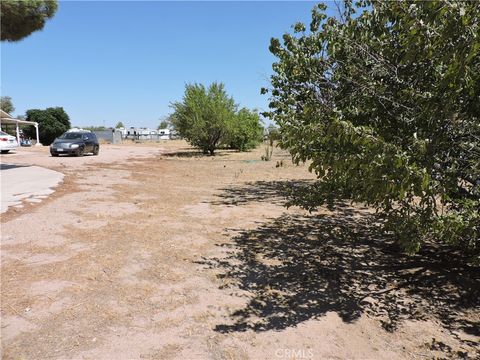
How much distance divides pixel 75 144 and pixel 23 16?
1192cm

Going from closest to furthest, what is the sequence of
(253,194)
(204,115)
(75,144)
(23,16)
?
(253,194) → (23,16) → (75,144) → (204,115)

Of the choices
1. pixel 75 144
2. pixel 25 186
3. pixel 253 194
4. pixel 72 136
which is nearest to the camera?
pixel 25 186

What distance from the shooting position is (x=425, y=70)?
3.07 meters

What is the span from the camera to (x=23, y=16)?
11.8 m

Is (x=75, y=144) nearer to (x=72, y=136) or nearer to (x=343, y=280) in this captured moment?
(x=72, y=136)

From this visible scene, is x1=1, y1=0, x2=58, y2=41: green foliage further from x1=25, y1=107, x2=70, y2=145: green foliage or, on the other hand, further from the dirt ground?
x1=25, y1=107, x2=70, y2=145: green foliage

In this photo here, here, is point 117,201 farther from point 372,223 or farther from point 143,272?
point 372,223

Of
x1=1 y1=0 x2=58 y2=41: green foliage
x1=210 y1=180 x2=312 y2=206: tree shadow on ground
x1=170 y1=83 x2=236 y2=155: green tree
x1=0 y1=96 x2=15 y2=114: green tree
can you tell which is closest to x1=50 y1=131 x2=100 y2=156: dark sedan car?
x1=170 y1=83 x2=236 y2=155: green tree

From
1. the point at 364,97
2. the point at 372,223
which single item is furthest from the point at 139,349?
the point at 372,223

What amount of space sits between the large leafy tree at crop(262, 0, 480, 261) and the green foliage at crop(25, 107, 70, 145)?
47.4 meters

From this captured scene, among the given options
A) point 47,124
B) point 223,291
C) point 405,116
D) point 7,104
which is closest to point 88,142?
point 223,291

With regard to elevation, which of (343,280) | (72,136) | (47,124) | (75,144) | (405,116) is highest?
(405,116)

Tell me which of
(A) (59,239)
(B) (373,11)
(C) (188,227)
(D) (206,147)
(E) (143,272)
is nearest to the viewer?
(B) (373,11)

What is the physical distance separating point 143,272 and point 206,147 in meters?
25.3
